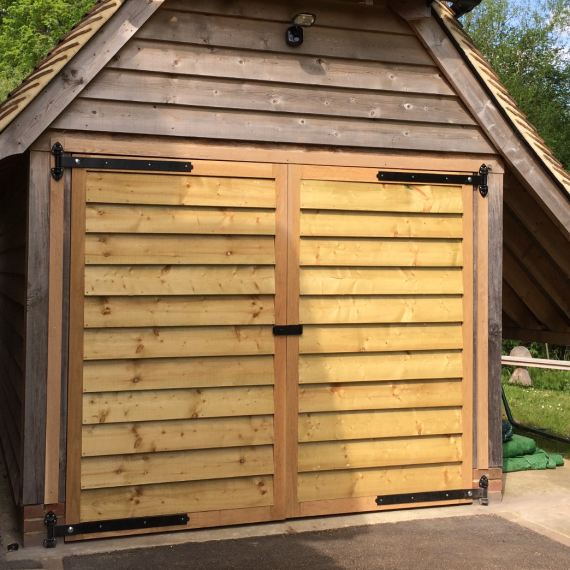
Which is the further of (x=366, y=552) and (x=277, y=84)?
(x=277, y=84)

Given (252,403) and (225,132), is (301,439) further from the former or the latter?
(225,132)

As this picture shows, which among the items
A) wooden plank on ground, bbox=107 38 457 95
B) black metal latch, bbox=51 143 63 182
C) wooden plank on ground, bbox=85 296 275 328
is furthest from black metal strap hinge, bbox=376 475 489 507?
black metal latch, bbox=51 143 63 182

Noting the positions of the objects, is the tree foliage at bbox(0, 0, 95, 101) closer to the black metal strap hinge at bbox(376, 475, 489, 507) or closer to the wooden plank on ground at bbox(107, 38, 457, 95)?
the wooden plank on ground at bbox(107, 38, 457, 95)

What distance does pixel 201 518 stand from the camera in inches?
199

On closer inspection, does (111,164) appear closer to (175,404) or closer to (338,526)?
(175,404)

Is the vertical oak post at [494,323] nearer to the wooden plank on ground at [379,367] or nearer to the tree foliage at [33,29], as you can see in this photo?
the wooden plank on ground at [379,367]

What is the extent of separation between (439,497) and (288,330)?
5.67 ft

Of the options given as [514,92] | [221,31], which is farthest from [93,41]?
[514,92]

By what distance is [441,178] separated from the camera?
566 cm

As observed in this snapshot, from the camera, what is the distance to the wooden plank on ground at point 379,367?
210 inches

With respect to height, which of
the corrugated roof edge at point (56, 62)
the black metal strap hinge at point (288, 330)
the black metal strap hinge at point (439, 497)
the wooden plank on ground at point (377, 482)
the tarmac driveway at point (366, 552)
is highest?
the corrugated roof edge at point (56, 62)

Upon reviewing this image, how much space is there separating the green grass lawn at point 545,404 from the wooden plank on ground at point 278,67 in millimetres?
4302

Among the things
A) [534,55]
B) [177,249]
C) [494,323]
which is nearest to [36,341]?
[177,249]

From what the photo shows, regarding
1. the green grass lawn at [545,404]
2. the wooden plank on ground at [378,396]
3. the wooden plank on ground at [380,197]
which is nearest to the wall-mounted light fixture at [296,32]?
the wooden plank on ground at [380,197]
